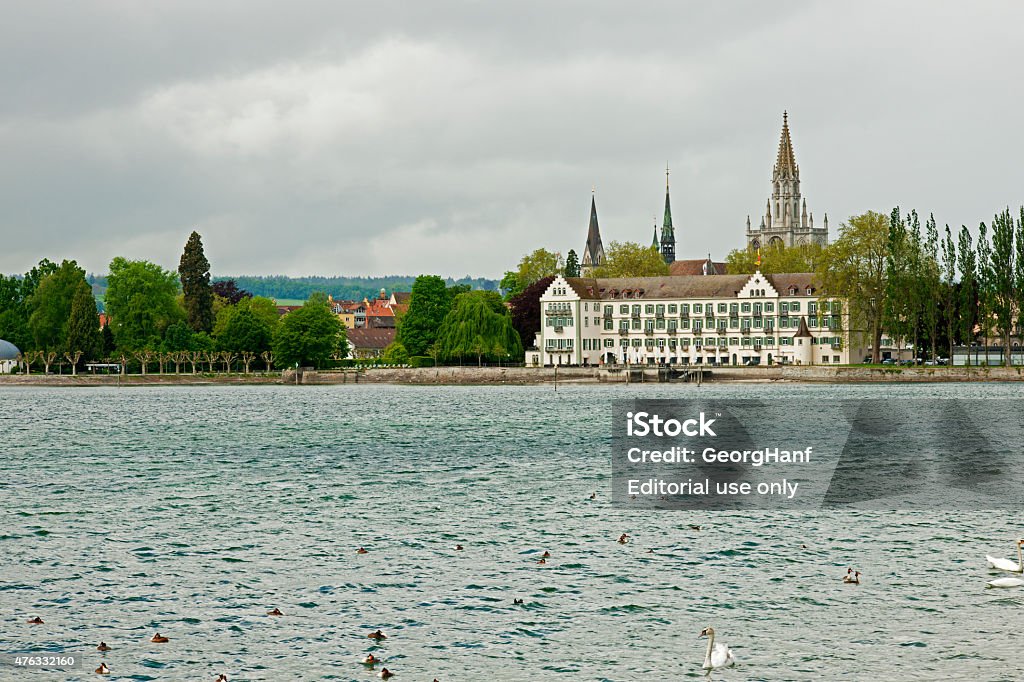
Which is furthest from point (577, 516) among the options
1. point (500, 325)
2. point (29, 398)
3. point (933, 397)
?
point (500, 325)

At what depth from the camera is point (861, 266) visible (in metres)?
130

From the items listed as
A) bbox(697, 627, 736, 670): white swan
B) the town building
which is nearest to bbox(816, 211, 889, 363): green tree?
the town building

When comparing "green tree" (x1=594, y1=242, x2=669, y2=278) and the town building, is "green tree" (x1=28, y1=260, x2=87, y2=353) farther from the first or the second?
"green tree" (x1=594, y1=242, x2=669, y2=278)

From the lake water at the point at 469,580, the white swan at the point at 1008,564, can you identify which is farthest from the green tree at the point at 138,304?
the white swan at the point at 1008,564

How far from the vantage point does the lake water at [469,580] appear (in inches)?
754

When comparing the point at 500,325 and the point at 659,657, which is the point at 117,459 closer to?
the point at 659,657

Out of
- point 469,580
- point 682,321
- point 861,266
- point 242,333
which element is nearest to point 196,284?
point 242,333

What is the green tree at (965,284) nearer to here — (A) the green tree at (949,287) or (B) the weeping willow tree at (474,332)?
(A) the green tree at (949,287)

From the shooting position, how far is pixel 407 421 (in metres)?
82.0

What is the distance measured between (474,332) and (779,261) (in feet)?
188

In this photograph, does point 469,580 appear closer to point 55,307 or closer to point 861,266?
point 861,266

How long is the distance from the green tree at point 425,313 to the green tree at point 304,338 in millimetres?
9777

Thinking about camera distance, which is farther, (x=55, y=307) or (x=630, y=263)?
(x=630, y=263)

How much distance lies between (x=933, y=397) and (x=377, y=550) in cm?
8686
